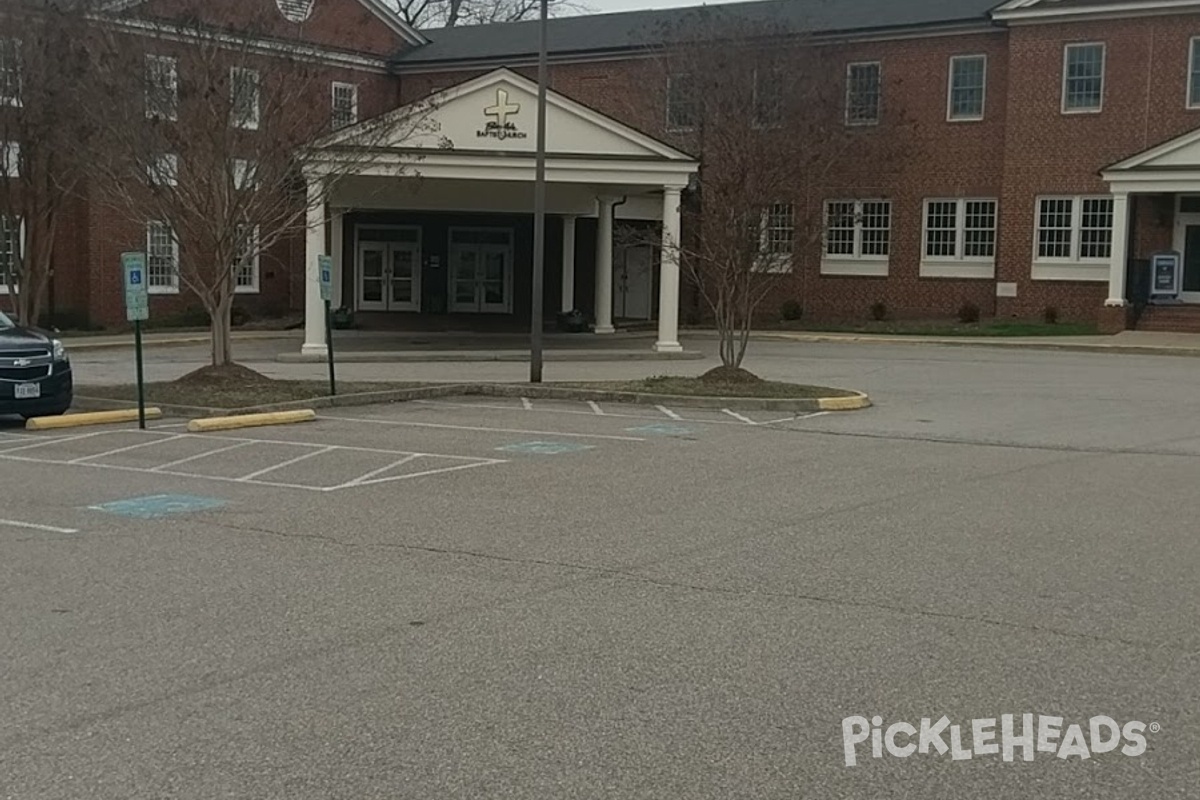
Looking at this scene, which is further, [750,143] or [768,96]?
[768,96]

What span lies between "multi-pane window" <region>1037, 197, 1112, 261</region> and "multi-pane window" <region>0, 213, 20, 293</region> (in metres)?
26.0

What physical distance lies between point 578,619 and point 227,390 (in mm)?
13293

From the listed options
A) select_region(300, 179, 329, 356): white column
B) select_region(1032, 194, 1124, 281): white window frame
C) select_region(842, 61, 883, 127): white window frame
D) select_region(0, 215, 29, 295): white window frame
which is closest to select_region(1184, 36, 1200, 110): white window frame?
select_region(1032, 194, 1124, 281): white window frame

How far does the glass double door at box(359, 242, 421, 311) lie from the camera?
4062cm

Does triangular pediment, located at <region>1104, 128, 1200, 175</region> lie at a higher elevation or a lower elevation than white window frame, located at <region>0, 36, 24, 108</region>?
lower

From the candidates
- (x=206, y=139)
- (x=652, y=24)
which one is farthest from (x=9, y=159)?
(x=652, y=24)

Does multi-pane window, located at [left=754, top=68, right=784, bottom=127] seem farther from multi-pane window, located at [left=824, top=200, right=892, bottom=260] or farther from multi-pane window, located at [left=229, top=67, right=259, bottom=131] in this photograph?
multi-pane window, located at [left=229, top=67, right=259, bottom=131]

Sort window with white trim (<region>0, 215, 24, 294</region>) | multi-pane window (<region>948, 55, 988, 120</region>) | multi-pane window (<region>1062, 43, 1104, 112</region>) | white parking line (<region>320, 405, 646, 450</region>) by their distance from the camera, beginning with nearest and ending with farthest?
white parking line (<region>320, 405, 646, 450</region>), window with white trim (<region>0, 215, 24, 294</region>), multi-pane window (<region>1062, 43, 1104, 112</region>), multi-pane window (<region>948, 55, 988, 120</region>)

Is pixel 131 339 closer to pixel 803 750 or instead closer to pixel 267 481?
pixel 267 481

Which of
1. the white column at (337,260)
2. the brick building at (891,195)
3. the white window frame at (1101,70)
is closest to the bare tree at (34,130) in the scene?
the brick building at (891,195)

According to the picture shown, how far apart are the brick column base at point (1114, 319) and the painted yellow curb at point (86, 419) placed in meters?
25.0

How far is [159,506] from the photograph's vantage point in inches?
424

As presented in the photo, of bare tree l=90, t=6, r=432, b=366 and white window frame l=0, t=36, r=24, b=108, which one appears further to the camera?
white window frame l=0, t=36, r=24, b=108

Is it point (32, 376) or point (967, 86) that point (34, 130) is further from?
point (967, 86)
